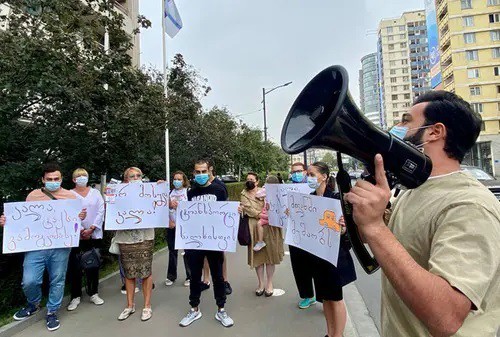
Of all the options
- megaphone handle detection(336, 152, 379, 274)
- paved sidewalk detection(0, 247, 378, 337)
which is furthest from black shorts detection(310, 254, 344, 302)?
megaphone handle detection(336, 152, 379, 274)

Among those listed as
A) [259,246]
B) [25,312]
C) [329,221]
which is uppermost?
[329,221]

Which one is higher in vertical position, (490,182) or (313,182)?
(313,182)

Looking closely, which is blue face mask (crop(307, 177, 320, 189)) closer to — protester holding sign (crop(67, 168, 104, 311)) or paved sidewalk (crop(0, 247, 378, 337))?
paved sidewalk (crop(0, 247, 378, 337))

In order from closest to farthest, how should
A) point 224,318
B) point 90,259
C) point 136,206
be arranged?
point 224,318 → point 136,206 → point 90,259

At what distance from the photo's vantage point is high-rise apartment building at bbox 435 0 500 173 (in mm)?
43625

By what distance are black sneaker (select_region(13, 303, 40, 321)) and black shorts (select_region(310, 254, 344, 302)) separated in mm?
3540

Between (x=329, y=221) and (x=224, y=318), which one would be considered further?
(x=224, y=318)

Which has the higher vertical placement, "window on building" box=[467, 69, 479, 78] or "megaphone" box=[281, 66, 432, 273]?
"window on building" box=[467, 69, 479, 78]

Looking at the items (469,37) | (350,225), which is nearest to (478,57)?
(469,37)

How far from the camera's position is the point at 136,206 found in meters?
4.38

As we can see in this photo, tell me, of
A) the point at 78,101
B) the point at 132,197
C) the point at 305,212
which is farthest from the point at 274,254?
the point at 78,101

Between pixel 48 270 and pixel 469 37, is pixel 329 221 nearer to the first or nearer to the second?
pixel 48 270

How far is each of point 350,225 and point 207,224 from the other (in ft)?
10.3

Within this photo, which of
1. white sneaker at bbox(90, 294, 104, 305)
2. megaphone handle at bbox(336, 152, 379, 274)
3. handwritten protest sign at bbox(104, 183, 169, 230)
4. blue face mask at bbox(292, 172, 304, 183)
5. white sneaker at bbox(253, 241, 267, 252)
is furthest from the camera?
blue face mask at bbox(292, 172, 304, 183)
